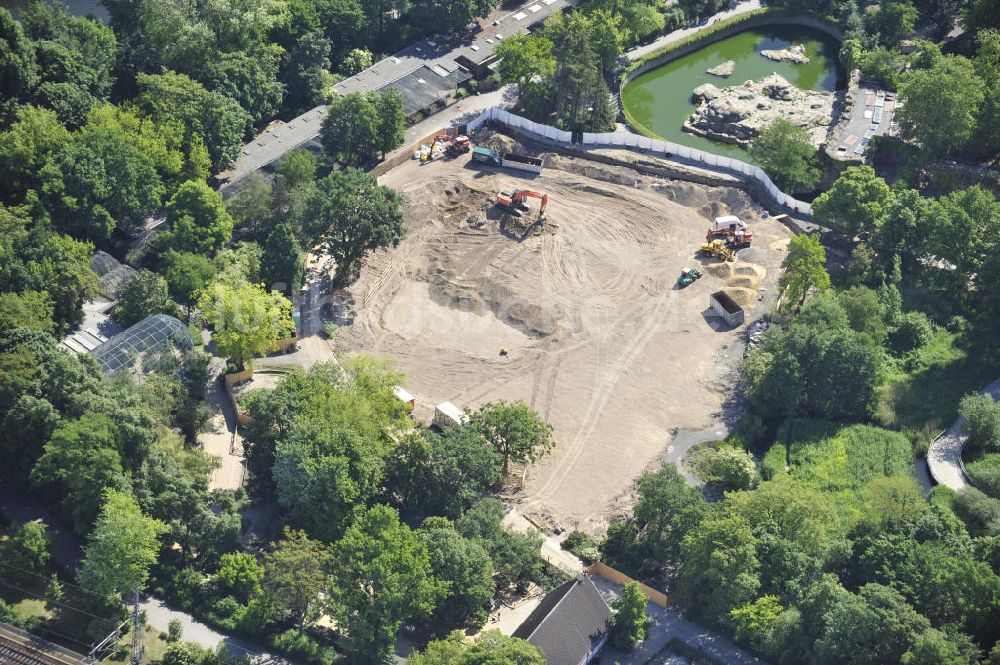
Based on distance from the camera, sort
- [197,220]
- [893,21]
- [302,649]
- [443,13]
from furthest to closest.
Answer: [893,21] → [443,13] → [197,220] → [302,649]

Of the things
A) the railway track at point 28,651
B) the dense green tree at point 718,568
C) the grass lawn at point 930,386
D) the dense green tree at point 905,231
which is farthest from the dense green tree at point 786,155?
the railway track at point 28,651

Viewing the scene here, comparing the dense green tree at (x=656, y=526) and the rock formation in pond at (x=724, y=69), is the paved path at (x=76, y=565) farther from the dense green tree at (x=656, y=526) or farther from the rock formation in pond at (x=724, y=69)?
the rock formation in pond at (x=724, y=69)

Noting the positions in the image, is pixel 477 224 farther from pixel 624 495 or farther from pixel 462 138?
pixel 624 495

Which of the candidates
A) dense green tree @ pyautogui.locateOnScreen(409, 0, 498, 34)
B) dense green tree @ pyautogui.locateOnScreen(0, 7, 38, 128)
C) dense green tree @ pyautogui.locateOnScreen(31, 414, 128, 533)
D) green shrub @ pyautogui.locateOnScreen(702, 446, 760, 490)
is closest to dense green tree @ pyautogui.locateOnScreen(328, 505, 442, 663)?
dense green tree @ pyautogui.locateOnScreen(31, 414, 128, 533)

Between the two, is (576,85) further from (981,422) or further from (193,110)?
(981,422)

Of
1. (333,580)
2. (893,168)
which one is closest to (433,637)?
(333,580)

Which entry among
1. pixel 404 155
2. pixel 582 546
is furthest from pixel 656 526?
pixel 404 155
